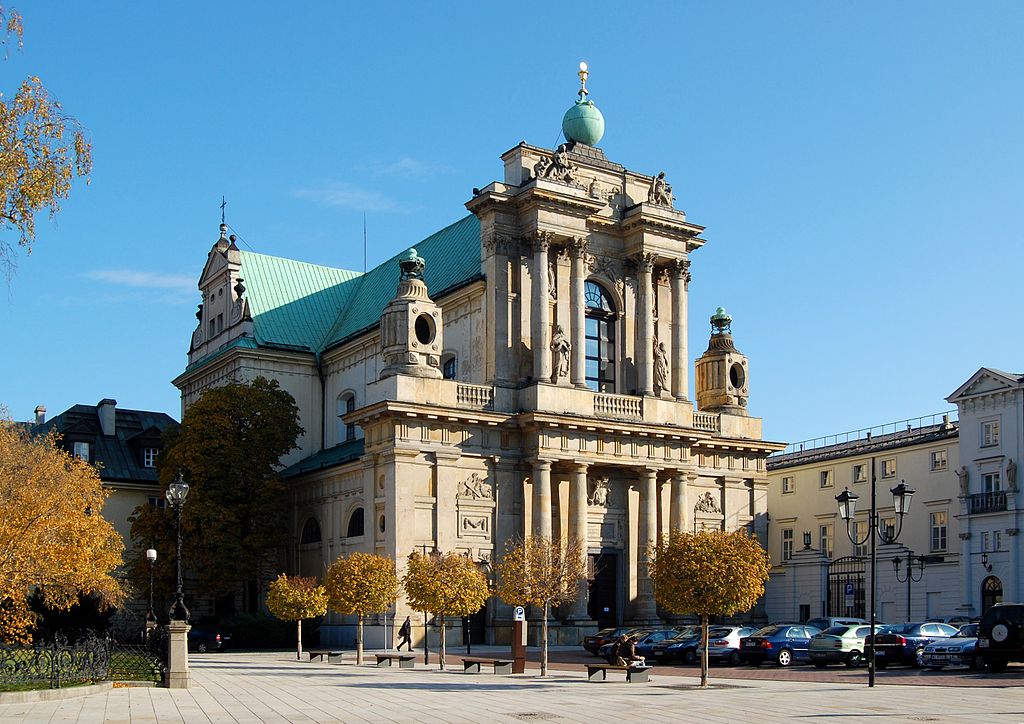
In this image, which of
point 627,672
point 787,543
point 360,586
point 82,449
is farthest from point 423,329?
point 787,543

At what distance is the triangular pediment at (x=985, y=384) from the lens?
6406 cm

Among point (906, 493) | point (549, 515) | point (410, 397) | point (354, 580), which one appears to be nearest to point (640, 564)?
point (549, 515)

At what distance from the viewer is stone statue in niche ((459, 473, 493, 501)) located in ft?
182

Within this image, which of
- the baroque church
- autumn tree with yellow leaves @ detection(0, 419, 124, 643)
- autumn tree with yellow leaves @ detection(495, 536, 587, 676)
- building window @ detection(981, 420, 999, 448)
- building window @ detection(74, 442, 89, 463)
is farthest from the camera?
building window @ detection(74, 442, 89, 463)

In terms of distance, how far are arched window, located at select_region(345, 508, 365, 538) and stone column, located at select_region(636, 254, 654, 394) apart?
13910 millimetres

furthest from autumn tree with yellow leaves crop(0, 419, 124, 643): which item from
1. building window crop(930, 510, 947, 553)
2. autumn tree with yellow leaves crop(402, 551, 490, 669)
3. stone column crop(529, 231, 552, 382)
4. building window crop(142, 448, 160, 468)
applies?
building window crop(930, 510, 947, 553)

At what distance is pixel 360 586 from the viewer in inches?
1813

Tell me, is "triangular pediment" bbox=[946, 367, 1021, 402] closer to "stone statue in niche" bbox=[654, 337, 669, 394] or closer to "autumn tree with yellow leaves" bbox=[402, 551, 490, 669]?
"stone statue in niche" bbox=[654, 337, 669, 394]

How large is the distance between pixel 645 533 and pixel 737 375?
10.9 meters

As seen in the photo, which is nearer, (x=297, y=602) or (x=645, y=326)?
(x=297, y=602)

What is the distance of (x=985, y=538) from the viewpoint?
6412 cm

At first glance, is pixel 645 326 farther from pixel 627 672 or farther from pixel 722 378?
pixel 627 672

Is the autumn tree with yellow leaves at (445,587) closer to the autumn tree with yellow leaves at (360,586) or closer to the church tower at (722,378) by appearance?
the autumn tree with yellow leaves at (360,586)

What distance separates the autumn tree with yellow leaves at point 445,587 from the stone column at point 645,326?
18219 millimetres
